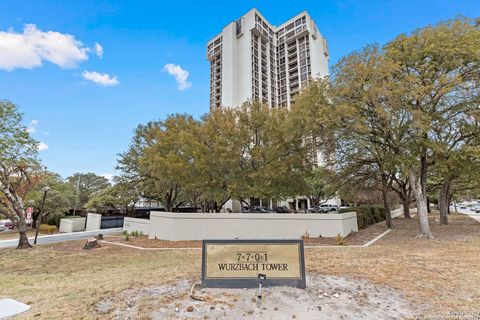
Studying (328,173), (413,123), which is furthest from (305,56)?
(413,123)

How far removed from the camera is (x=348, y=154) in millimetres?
16422

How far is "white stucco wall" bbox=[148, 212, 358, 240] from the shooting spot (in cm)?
1427

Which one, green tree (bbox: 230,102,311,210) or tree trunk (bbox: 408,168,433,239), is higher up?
green tree (bbox: 230,102,311,210)

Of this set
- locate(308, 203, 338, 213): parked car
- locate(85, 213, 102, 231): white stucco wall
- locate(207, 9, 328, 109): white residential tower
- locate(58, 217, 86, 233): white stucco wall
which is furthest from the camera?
locate(207, 9, 328, 109): white residential tower

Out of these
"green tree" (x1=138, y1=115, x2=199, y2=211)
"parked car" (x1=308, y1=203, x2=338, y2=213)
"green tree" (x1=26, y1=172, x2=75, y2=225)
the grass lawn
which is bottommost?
the grass lawn

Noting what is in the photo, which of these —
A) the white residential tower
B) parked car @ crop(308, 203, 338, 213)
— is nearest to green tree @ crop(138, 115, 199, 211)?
parked car @ crop(308, 203, 338, 213)

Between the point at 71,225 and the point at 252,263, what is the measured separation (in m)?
25.8

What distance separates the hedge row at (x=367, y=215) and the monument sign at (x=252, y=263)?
1424 cm

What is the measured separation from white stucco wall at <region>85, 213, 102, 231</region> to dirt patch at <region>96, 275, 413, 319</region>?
23.3m

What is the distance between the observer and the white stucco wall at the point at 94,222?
2573 centimetres

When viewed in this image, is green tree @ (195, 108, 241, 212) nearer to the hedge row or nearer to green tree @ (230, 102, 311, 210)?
green tree @ (230, 102, 311, 210)

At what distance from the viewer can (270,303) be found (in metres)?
4.77

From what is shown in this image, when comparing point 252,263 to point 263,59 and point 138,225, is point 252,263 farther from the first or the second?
point 263,59

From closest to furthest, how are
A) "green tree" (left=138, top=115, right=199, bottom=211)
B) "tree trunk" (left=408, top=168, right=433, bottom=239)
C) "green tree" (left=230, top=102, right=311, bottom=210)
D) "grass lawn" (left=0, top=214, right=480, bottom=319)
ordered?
"grass lawn" (left=0, top=214, right=480, bottom=319) < "tree trunk" (left=408, top=168, right=433, bottom=239) < "green tree" (left=230, top=102, right=311, bottom=210) < "green tree" (left=138, top=115, right=199, bottom=211)
